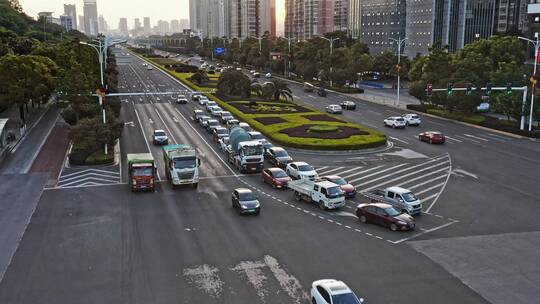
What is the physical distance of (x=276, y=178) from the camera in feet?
147

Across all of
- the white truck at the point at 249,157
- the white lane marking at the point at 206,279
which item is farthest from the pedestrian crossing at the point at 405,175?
the white lane marking at the point at 206,279

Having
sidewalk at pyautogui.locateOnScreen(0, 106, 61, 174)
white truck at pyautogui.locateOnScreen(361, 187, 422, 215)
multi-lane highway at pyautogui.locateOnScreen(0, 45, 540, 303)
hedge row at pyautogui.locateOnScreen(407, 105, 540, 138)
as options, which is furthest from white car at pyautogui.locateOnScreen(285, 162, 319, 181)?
hedge row at pyautogui.locateOnScreen(407, 105, 540, 138)

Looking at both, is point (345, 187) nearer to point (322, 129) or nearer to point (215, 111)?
point (322, 129)

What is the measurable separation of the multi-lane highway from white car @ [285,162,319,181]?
2.50 m

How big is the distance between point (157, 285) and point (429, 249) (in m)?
15.0

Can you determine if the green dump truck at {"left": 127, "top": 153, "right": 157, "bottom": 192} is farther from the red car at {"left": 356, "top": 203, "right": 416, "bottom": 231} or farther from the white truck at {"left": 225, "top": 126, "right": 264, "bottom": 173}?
the red car at {"left": 356, "top": 203, "right": 416, "bottom": 231}

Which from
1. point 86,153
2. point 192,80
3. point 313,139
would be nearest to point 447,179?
point 313,139

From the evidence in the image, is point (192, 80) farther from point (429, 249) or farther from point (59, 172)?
point (429, 249)

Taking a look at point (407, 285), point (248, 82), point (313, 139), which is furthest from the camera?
point (248, 82)

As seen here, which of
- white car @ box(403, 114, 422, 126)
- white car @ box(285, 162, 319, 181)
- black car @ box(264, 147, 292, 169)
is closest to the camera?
white car @ box(285, 162, 319, 181)

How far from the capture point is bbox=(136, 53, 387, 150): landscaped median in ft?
195

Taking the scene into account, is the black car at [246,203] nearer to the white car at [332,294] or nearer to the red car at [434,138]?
the white car at [332,294]

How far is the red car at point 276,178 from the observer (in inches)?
1753

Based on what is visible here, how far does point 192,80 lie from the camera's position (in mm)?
130500
